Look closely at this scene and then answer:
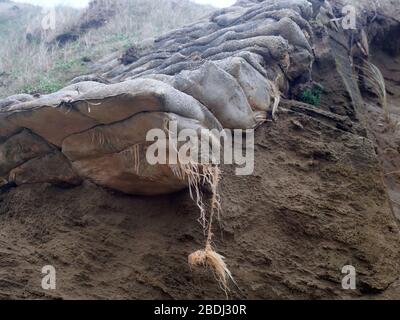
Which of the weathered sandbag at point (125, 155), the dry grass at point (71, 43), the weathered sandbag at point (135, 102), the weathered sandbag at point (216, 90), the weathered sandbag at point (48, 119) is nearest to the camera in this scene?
the weathered sandbag at point (135, 102)

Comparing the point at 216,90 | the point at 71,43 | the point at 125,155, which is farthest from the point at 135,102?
the point at 71,43

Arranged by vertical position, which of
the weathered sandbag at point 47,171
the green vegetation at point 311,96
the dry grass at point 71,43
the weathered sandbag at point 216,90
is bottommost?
the weathered sandbag at point 47,171

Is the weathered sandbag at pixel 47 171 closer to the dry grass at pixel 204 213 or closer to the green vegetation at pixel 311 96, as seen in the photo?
the dry grass at pixel 204 213

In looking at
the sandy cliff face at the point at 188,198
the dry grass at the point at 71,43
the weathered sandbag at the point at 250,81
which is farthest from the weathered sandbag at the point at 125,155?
the dry grass at the point at 71,43

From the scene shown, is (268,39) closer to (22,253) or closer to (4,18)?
(22,253)

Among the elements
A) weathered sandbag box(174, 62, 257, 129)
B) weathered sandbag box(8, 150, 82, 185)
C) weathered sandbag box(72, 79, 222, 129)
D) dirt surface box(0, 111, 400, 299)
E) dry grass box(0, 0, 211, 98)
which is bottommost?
dirt surface box(0, 111, 400, 299)

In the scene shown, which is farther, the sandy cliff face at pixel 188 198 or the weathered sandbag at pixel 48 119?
the weathered sandbag at pixel 48 119

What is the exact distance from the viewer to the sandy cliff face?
3123 mm

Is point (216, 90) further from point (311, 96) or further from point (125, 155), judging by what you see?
point (311, 96)

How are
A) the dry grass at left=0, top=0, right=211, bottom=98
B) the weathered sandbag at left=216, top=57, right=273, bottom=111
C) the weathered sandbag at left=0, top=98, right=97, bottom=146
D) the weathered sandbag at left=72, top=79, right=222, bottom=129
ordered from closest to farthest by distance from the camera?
the weathered sandbag at left=72, top=79, right=222, bottom=129
the weathered sandbag at left=0, top=98, right=97, bottom=146
the weathered sandbag at left=216, top=57, right=273, bottom=111
the dry grass at left=0, top=0, right=211, bottom=98

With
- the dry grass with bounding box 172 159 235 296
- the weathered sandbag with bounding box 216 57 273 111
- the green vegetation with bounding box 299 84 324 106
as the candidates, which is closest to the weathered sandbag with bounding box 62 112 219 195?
the dry grass with bounding box 172 159 235 296

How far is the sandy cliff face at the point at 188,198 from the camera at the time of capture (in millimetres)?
3123

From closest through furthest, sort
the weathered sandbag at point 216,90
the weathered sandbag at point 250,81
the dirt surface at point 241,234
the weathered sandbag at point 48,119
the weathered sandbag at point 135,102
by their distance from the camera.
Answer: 1. the weathered sandbag at point 135,102
2. the dirt surface at point 241,234
3. the weathered sandbag at point 48,119
4. the weathered sandbag at point 216,90
5. the weathered sandbag at point 250,81

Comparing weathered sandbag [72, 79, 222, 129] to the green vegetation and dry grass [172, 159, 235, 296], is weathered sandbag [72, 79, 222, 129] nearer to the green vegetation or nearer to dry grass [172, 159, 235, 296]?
dry grass [172, 159, 235, 296]
